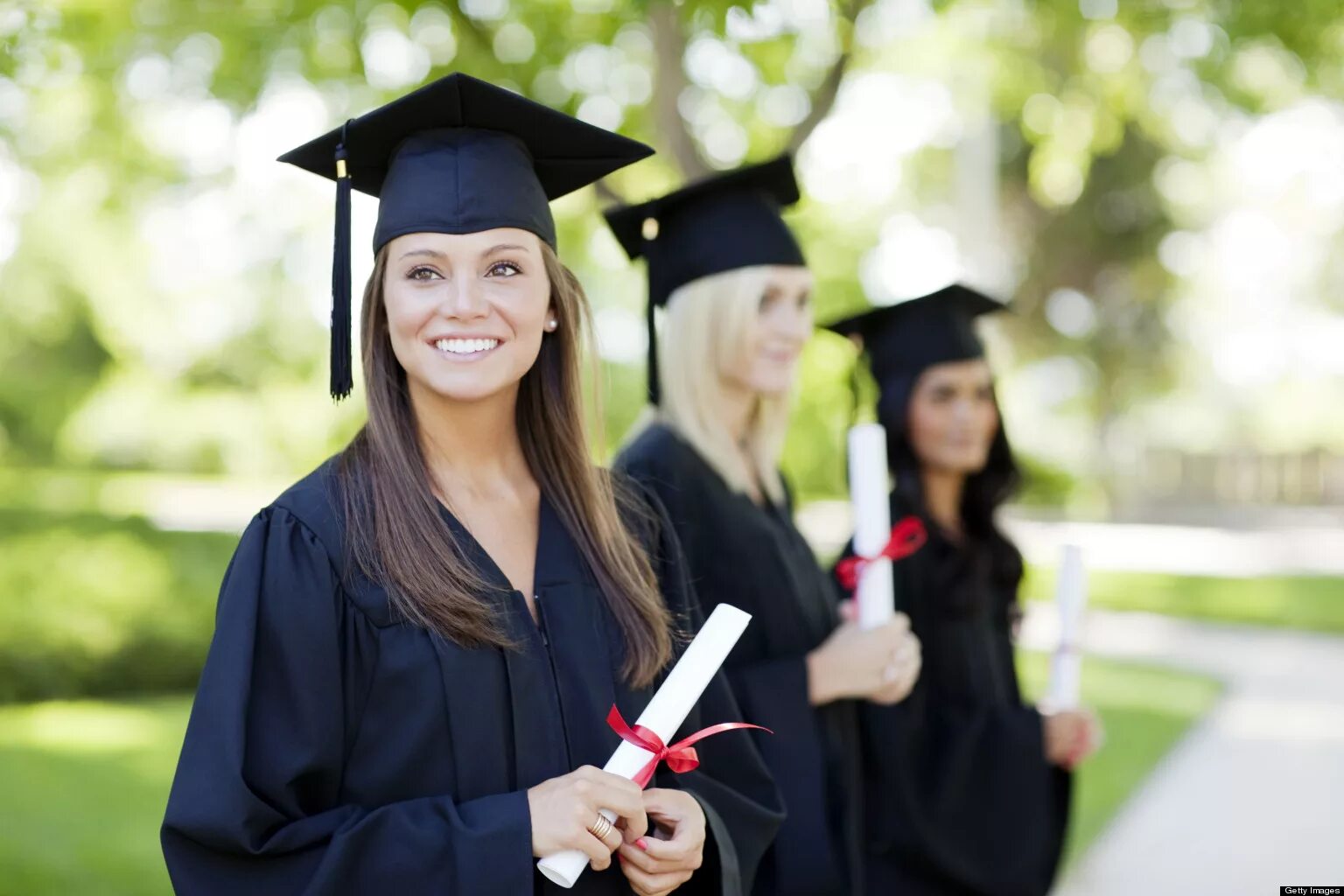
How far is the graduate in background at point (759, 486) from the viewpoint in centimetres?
287

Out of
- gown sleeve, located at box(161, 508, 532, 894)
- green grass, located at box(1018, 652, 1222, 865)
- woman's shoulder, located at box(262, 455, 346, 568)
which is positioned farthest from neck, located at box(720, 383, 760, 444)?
green grass, located at box(1018, 652, 1222, 865)

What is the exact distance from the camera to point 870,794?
333 centimetres

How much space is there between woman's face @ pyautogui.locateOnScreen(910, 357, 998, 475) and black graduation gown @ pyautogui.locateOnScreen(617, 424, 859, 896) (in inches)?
29.2

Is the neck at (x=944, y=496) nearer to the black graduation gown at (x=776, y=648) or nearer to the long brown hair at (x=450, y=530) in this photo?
the black graduation gown at (x=776, y=648)

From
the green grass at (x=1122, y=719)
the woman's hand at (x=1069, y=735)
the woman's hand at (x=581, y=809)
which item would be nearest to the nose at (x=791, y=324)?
the woman's hand at (x=1069, y=735)

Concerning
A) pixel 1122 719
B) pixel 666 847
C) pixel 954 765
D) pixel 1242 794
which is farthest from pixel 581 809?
pixel 1122 719

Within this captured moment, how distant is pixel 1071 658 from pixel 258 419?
26.8 m

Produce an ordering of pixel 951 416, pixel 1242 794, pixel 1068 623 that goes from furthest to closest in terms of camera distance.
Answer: pixel 1242 794
pixel 951 416
pixel 1068 623

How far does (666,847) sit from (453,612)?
1.52ft

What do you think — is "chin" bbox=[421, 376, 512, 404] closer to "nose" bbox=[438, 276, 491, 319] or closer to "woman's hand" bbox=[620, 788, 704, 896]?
"nose" bbox=[438, 276, 491, 319]

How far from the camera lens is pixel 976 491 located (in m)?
3.85

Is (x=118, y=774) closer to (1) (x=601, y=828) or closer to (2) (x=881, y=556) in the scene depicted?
(2) (x=881, y=556)

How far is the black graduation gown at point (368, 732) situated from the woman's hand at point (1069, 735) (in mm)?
1725

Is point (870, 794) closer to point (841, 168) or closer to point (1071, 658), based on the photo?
point (1071, 658)
